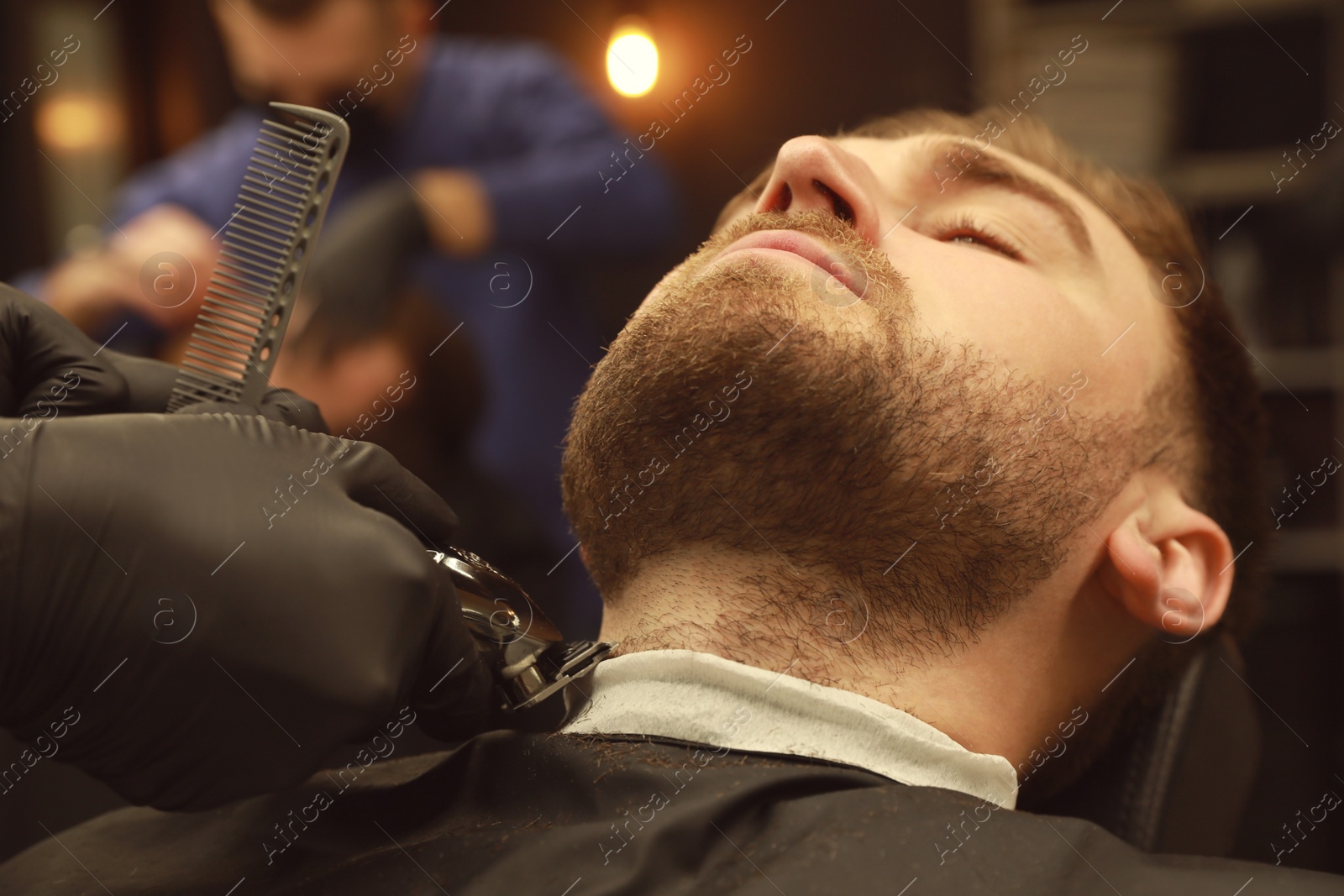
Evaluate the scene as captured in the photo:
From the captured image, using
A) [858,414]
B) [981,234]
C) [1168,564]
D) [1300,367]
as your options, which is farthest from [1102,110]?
[858,414]

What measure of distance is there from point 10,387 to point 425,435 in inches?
49.2

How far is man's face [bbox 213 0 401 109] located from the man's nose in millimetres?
1254

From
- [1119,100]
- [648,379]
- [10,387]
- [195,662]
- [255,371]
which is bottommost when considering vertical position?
[1119,100]

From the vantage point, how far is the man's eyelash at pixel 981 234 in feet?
3.90

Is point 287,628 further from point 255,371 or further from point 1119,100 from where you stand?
point 1119,100

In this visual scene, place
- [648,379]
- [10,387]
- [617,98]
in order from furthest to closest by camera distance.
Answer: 1. [617,98]
2. [648,379]
3. [10,387]

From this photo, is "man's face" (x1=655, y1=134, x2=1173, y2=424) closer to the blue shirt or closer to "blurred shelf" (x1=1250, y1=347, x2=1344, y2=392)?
the blue shirt

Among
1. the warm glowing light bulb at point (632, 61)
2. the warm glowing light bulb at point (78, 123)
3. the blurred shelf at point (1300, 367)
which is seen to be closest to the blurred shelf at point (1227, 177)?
the blurred shelf at point (1300, 367)

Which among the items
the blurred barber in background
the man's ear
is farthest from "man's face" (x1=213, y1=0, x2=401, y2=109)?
the man's ear

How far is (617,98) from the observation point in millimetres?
2580

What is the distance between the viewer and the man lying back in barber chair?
2.87 ft

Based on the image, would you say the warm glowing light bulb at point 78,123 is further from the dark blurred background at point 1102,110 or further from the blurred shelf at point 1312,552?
the blurred shelf at point 1312,552

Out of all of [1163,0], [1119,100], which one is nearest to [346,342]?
[1119,100]

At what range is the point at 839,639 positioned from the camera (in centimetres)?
104
